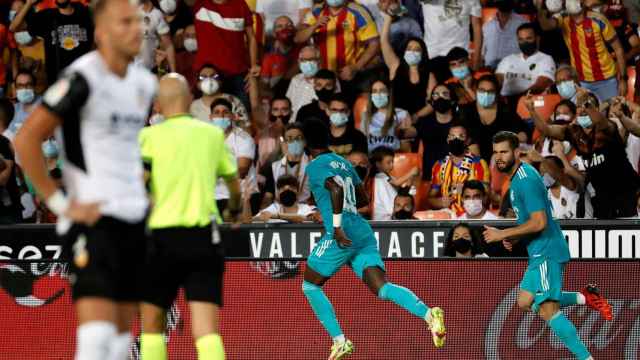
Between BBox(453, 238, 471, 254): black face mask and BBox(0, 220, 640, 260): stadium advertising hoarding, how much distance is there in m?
0.11

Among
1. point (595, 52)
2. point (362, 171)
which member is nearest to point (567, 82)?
point (595, 52)

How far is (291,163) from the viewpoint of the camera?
13070 millimetres

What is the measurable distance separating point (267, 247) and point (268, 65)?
178 inches

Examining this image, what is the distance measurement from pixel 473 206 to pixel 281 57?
3859 mm

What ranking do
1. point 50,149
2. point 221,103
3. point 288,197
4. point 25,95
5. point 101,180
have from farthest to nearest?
point 25,95 < point 50,149 < point 221,103 < point 288,197 < point 101,180

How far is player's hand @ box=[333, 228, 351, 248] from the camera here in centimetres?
1017

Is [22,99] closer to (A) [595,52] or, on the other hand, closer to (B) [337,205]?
(B) [337,205]

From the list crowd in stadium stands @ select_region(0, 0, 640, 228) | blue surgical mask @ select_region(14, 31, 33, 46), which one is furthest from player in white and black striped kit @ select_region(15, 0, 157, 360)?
blue surgical mask @ select_region(14, 31, 33, 46)

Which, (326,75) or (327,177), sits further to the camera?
(326,75)

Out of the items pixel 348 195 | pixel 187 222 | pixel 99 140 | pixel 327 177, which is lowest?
pixel 348 195

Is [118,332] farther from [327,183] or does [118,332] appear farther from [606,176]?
[606,176]

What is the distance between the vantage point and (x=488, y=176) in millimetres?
12562

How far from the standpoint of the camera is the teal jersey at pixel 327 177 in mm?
10383

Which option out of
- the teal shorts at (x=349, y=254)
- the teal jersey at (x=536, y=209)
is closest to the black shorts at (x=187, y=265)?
the teal shorts at (x=349, y=254)
